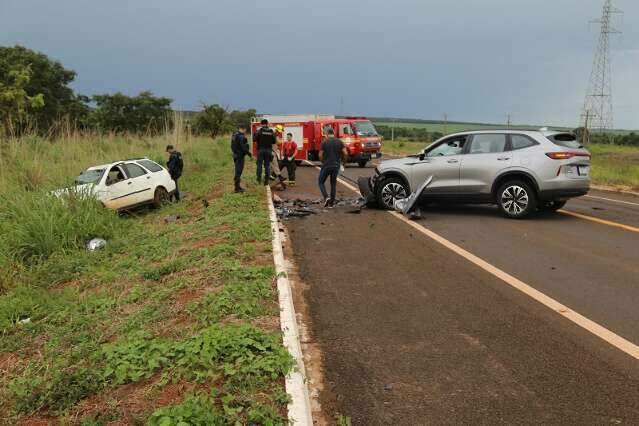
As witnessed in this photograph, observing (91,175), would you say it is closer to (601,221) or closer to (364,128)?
(601,221)

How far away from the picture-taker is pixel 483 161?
34.0 ft

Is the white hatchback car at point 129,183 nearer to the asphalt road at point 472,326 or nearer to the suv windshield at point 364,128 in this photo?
the asphalt road at point 472,326

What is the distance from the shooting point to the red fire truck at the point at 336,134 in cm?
2525

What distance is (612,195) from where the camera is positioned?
15.1m

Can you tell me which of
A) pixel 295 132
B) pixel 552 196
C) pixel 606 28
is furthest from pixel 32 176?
pixel 606 28

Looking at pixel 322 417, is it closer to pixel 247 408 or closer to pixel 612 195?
pixel 247 408

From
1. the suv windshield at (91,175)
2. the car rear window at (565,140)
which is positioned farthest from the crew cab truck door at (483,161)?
the suv windshield at (91,175)

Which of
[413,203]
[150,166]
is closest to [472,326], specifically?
[413,203]

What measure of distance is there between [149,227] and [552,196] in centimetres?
831

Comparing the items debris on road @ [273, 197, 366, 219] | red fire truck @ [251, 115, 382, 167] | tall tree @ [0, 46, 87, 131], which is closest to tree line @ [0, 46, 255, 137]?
tall tree @ [0, 46, 87, 131]

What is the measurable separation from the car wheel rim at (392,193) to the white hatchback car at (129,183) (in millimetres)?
6500

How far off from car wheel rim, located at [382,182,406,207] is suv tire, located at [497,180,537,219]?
2.17 m

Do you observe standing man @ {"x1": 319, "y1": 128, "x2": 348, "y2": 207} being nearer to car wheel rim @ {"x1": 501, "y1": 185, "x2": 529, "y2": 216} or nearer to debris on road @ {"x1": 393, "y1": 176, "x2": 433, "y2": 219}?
debris on road @ {"x1": 393, "y1": 176, "x2": 433, "y2": 219}

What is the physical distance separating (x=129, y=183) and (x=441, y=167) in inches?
317
